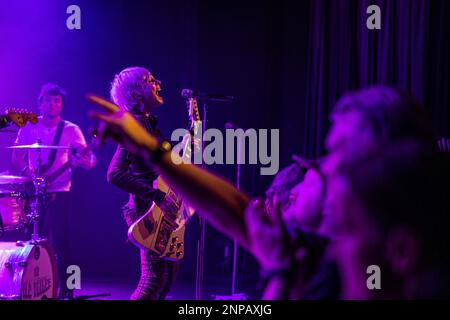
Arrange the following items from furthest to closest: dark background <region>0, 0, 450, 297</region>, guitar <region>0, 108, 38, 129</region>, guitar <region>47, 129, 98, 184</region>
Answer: guitar <region>47, 129, 98, 184</region> → dark background <region>0, 0, 450, 297</region> → guitar <region>0, 108, 38, 129</region>

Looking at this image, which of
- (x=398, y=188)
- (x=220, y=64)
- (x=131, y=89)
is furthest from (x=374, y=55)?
(x=398, y=188)

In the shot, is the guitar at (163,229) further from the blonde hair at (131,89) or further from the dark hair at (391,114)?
the dark hair at (391,114)

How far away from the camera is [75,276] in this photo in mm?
5879

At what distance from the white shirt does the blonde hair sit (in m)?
1.84

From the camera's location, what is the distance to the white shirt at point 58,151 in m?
5.61

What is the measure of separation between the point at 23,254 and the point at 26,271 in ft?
0.50

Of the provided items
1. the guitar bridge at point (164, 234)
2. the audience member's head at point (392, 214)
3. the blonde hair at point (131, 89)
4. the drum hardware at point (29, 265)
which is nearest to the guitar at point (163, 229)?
the guitar bridge at point (164, 234)

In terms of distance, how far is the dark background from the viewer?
17.2 ft

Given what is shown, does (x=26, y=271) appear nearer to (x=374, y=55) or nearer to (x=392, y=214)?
(x=374, y=55)

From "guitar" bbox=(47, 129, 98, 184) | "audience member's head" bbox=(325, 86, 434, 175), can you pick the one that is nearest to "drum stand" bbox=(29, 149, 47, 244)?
"guitar" bbox=(47, 129, 98, 184)

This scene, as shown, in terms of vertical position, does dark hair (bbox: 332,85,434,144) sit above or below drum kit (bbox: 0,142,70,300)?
above

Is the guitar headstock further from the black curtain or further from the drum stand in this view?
the black curtain

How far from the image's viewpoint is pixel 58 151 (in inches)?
224
